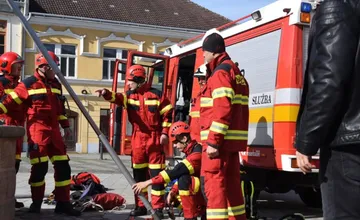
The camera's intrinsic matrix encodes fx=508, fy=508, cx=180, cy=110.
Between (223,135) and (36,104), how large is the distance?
286cm

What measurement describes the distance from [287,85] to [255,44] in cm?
97

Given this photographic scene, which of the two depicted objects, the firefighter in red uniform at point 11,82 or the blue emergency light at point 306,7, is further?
the firefighter in red uniform at point 11,82

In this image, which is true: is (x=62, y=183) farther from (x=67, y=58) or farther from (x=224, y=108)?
(x=67, y=58)

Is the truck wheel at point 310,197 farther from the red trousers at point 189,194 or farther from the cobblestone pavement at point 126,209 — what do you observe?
the red trousers at point 189,194

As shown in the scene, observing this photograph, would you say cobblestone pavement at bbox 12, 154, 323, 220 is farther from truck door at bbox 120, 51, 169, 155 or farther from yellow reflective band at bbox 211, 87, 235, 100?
yellow reflective band at bbox 211, 87, 235, 100

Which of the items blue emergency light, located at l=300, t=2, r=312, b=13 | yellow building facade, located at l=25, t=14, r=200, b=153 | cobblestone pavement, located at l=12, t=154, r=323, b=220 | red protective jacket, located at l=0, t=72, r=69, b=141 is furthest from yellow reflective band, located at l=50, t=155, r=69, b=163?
yellow building facade, located at l=25, t=14, r=200, b=153

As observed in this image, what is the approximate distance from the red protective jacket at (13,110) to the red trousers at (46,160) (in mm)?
381

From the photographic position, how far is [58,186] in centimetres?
667

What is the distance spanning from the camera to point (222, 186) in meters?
4.86

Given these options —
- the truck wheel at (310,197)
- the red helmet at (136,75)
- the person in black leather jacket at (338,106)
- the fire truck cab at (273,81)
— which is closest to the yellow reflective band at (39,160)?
the red helmet at (136,75)

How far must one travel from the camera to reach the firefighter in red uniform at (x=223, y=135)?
15.7ft

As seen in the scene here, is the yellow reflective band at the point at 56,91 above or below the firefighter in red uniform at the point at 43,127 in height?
above

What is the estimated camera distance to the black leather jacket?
8.27 feet

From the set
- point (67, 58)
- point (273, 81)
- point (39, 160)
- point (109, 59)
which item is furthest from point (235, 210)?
point (109, 59)
